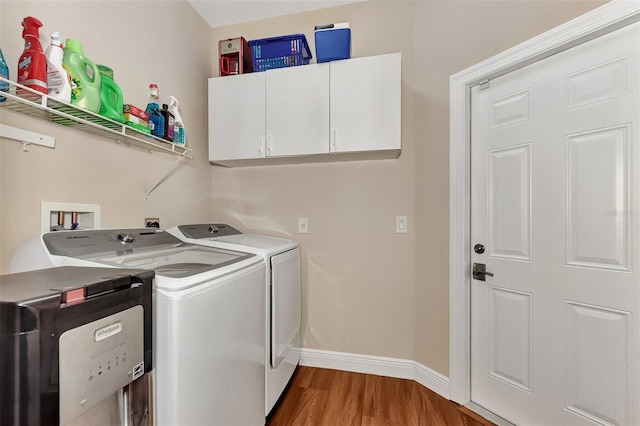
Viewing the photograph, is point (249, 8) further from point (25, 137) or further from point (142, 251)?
point (142, 251)

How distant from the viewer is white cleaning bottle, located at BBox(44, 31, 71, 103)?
1.03 meters

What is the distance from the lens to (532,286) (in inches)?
59.1

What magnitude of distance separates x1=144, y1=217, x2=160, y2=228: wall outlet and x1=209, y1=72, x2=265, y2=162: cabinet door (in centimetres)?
63

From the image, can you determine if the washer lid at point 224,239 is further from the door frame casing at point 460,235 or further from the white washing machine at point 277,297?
the door frame casing at point 460,235

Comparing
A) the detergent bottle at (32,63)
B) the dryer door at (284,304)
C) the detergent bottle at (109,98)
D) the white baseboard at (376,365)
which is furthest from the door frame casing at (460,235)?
the detergent bottle at (32,63)

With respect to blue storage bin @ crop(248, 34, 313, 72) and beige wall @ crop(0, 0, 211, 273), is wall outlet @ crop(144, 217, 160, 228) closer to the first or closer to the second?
beige wall @ crop(0, 0, 211, 273)

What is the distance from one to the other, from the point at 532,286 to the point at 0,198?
8.09 ft

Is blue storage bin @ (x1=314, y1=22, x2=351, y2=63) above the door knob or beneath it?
above

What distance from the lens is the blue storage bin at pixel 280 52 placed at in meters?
2.02

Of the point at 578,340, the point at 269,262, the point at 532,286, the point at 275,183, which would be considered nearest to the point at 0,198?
the point at 269,262

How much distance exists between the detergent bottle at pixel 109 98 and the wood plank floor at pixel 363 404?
1.81 metres

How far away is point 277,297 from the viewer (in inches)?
64.3

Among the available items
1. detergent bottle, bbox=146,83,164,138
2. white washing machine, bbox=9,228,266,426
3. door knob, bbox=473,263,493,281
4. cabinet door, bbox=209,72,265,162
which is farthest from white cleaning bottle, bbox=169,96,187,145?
door knob, bbox=473,263,493,281

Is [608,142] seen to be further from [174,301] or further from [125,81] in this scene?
[125,81]
